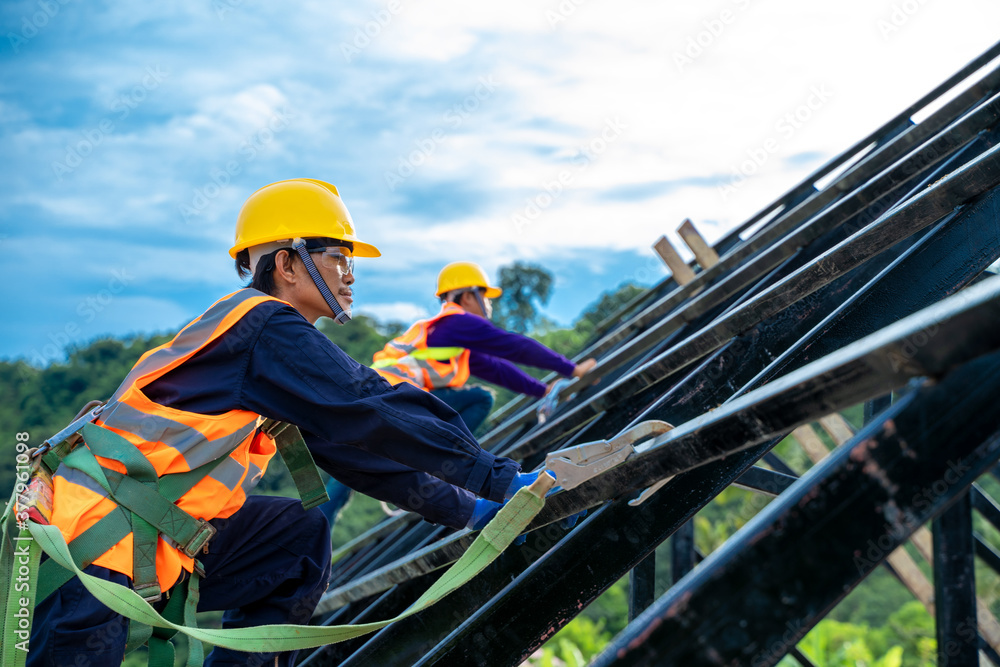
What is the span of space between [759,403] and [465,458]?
924mm

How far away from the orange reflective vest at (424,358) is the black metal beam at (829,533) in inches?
176

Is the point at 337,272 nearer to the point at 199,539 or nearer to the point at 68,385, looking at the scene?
the point at 199,539

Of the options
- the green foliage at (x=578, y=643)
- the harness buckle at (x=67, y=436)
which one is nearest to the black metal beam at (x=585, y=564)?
the harness buckle at (x=67, y=436)

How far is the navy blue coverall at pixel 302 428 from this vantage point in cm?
209

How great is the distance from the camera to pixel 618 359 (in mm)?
4621

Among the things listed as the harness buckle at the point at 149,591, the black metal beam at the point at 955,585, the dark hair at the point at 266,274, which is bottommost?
the black metal beam at the point at 955,585

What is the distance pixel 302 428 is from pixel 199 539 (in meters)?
0.43

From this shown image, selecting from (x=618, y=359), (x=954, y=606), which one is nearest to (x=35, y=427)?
(x=618, y=359)

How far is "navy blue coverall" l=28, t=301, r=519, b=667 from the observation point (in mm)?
2094

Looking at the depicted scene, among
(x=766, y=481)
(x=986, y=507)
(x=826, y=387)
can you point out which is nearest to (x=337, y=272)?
(x=826, y=387)

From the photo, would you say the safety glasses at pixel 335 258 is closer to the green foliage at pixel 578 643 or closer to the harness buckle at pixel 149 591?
the harness buckle at pixel 149 591

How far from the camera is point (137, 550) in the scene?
2152mm

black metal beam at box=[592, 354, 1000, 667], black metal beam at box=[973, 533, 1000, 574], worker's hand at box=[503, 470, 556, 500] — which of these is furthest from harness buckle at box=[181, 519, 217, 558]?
black metal beam at box=[973, 533, 1000, 574]

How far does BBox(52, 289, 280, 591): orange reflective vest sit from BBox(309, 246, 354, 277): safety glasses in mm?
438
